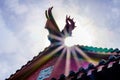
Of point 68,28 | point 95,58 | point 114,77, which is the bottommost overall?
point 114,77

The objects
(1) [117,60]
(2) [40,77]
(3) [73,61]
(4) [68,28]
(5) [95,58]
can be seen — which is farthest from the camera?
(4) [68,28]

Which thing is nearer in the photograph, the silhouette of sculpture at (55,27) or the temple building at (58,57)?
the temple building at (58,57)

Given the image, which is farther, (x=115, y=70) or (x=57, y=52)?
(x=57, y=52)

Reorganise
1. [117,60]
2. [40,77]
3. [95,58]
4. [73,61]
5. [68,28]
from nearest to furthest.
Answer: [117,60], [95,58], [73,61], [40,77], [68,28]

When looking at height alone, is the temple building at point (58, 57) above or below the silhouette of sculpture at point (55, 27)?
below

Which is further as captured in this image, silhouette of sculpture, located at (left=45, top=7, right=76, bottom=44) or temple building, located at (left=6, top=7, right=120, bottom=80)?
silhouette of sculpture, located at (left=45, top=7, right=76, bottom=44)

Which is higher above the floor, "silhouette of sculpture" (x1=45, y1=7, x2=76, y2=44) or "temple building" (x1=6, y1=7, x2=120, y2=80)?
"silhouette of sculpture" (x1=45, y1=7, x2=76, y2=44)

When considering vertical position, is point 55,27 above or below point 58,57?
above

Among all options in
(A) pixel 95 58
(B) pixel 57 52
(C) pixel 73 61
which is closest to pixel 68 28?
(B) pixel 57 52

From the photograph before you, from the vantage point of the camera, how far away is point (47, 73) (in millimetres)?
11891

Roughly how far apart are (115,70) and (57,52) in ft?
20.1

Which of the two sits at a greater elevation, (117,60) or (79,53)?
(79,53)

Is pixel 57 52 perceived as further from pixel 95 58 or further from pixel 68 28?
pixel 95 58

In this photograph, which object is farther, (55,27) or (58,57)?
(55,27)
